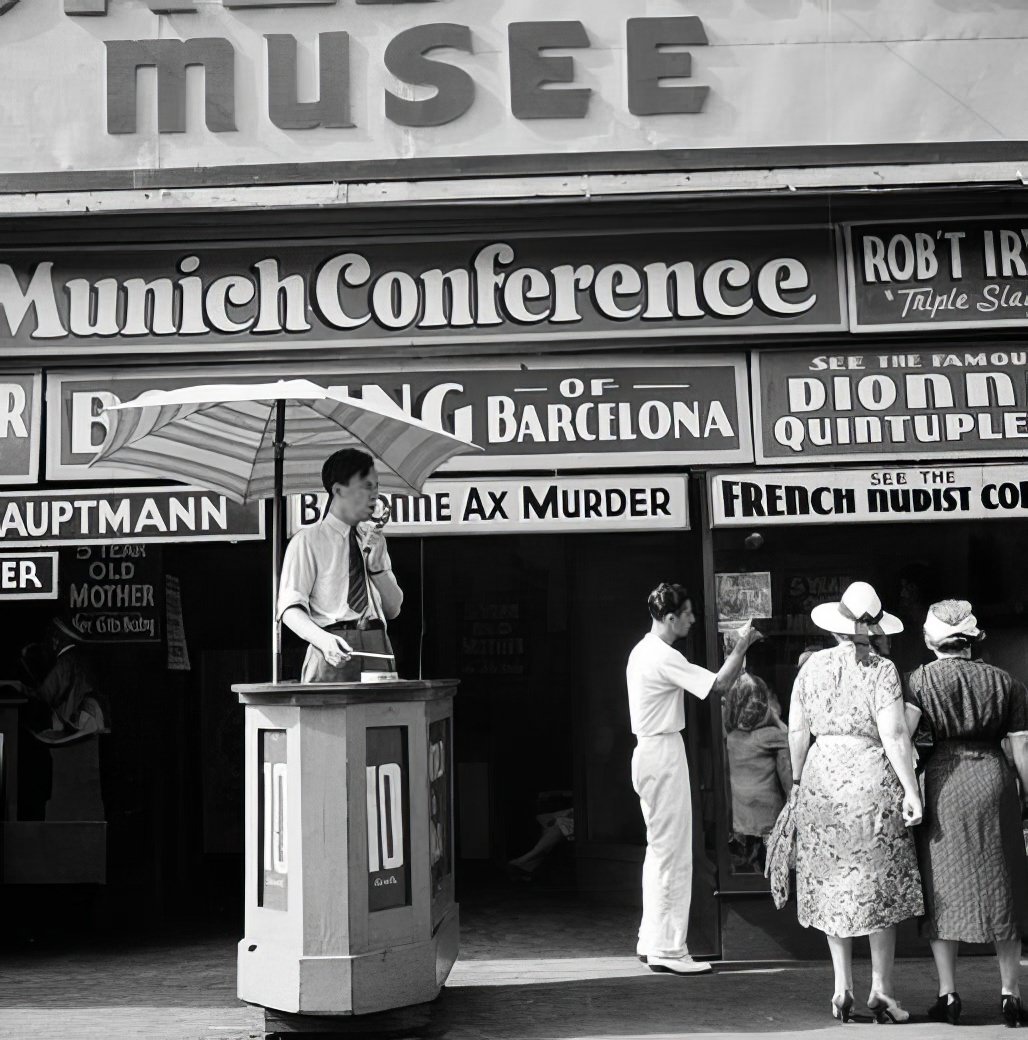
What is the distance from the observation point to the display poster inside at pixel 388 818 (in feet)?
18.7

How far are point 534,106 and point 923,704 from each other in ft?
13.9

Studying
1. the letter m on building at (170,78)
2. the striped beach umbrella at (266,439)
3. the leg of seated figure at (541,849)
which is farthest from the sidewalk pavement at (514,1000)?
the letter m on building at (170,78)

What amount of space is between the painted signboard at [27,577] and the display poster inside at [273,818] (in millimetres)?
2545

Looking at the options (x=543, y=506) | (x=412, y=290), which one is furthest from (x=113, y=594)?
(x=543, y=506)

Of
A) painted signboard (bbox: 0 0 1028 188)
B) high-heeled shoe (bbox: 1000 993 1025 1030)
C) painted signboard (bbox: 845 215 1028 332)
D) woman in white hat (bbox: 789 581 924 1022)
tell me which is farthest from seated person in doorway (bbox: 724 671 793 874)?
painted signboard (bbox: 0 0 1028 188)

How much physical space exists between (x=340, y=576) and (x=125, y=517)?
84.6 inches

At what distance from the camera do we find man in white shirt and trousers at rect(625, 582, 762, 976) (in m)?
6.93

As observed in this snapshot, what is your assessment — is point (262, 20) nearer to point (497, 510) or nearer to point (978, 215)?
point (497, 510)

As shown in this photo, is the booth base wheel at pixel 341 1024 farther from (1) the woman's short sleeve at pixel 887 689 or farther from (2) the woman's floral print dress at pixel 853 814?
(1) the woman's short sleeve at pixel 887 689

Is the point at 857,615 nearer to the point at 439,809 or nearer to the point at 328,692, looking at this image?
the point at 439,809

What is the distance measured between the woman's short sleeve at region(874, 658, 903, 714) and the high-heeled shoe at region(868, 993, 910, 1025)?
49.9 inches

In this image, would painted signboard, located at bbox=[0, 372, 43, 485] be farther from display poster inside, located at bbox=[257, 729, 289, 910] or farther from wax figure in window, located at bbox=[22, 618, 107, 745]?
display poster inside, located at bbox=[257, 729, 289, 910]

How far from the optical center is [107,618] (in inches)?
364

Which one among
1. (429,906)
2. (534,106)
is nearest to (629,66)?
(534,106)
